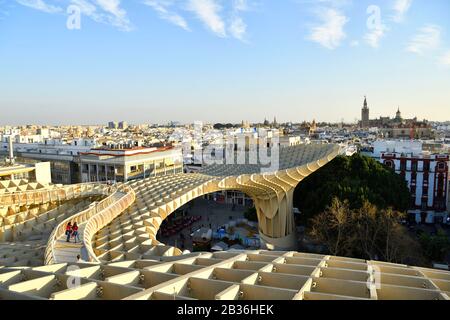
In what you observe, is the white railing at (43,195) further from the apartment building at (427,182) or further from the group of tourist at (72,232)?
the apartment building at (427,182)

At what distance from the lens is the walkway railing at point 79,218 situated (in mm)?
10125

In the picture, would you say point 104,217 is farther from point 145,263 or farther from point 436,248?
point 436,248

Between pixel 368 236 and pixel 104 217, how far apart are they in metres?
15.1

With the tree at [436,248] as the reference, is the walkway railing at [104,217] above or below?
above

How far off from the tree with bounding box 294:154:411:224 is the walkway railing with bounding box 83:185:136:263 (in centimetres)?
1606

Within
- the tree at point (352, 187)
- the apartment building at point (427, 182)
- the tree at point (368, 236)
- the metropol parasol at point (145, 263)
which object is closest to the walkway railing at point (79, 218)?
the metropol parasol at point (145, 263)

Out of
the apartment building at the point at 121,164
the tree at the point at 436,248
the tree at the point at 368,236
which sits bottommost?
the tree at the point at 436,248

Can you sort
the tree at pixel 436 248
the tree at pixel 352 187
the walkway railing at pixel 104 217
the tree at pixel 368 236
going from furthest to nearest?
the tree at pixel 352 187 < the tree at pixel 436 248 < the tree at pixel 368 236 < the walkway railing at pixel 104 217

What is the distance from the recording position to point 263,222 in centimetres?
3047

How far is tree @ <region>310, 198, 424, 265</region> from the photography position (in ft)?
67.6

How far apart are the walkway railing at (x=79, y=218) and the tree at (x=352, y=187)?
16.4 meters

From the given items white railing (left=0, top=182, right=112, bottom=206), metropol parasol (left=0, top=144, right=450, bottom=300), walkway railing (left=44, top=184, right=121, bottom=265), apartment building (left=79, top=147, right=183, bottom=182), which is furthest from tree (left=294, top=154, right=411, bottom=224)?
white railing (left=0, top=182, right=112, bottom=206)

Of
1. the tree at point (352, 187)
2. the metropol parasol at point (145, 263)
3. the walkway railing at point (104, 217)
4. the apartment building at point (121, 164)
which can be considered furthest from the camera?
the apartment building at point (121, 164)

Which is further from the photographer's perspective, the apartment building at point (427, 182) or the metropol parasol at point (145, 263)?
the apartment building at point (427, 182)
